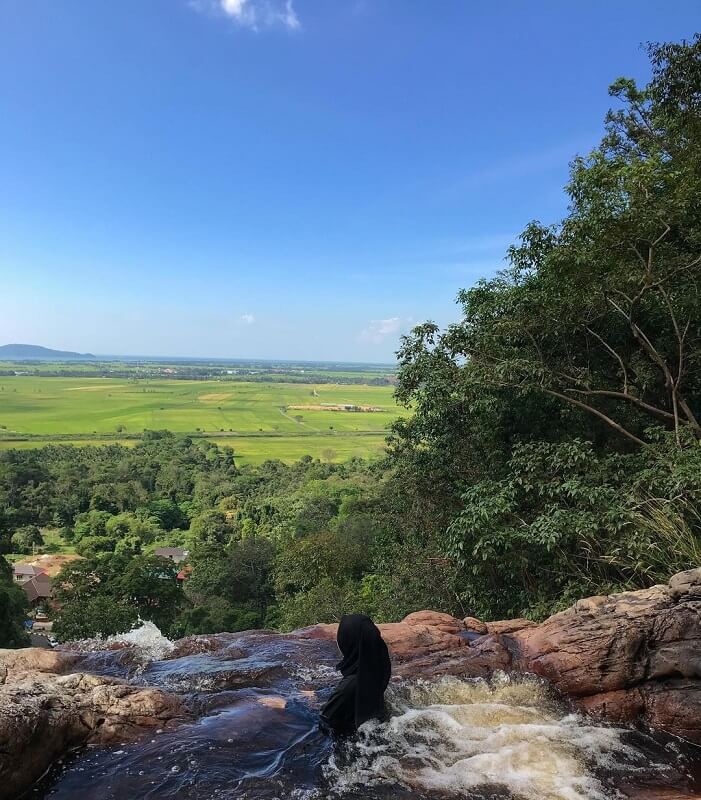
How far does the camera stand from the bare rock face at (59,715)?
374cm

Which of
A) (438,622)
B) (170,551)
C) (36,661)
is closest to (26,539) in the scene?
(170,551)

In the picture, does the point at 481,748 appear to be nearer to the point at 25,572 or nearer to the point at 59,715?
the point at 59,715

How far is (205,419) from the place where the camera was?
13838 cm

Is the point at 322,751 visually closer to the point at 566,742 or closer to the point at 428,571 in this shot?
the point at 566,742

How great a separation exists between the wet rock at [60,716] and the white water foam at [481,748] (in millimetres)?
1811

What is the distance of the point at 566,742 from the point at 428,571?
24.8 ft

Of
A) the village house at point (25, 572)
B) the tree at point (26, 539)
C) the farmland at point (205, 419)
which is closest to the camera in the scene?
the village house at point (25, 572)

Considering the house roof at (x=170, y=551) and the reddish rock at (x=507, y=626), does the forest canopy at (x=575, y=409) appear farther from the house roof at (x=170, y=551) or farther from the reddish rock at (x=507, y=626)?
the house roof at (x=170, y=551)

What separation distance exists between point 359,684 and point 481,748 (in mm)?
1168

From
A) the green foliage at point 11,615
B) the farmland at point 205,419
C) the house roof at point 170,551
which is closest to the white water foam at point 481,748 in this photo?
the green foliage at point 11,615

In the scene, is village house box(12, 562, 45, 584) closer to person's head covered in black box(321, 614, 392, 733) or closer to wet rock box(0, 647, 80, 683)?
wet rock box(0, 647, 80, 683)

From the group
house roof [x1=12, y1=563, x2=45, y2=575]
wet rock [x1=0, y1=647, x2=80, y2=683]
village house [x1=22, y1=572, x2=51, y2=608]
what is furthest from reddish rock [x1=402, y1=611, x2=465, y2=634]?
house roof [x1=12, y1=563, x2=45, y2=575]

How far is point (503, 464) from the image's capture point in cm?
972

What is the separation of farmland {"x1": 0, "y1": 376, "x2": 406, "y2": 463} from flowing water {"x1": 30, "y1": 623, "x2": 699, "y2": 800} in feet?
285
